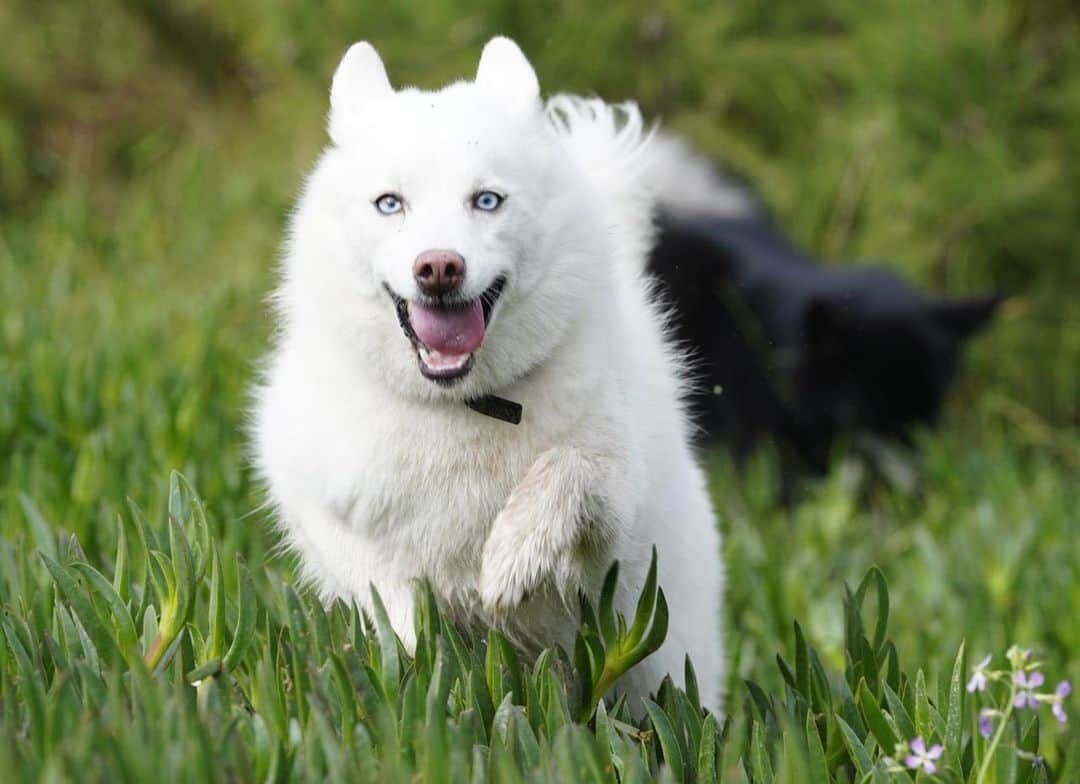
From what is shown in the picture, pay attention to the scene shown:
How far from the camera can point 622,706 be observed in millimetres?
2908

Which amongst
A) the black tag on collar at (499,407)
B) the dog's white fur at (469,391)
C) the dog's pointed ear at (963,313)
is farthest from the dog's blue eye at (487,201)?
the dog's pointed ear at (963,313)

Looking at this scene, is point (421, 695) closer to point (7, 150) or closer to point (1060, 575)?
point (1060, 575)

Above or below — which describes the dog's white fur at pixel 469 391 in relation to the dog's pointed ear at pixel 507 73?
below

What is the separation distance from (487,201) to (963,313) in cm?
462

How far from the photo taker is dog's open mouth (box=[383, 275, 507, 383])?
262 centimetres

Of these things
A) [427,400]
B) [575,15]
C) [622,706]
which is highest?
[575,15]

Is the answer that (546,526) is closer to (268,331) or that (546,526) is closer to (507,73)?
(507,73)

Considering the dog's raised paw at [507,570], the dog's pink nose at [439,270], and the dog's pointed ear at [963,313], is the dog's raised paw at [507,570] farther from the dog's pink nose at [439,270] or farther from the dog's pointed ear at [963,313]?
the dog's pointed ear at [963,313]

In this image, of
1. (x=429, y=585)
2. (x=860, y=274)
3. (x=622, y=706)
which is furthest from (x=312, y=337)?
(x=860, y=274)

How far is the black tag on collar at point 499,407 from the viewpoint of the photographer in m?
2.80

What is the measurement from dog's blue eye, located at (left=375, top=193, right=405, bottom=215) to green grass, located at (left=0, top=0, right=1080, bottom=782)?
0.74 metres

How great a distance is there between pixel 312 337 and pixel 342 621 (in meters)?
0.58

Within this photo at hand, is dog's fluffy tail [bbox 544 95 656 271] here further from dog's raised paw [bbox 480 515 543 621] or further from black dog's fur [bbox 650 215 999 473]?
black dog's fur [bbox 650 215 999 473]

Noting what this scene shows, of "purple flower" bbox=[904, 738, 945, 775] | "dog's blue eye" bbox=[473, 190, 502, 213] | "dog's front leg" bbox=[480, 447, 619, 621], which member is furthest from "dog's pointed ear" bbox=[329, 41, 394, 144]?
"purple flower" bbox=[904, 738, 945, 775]
